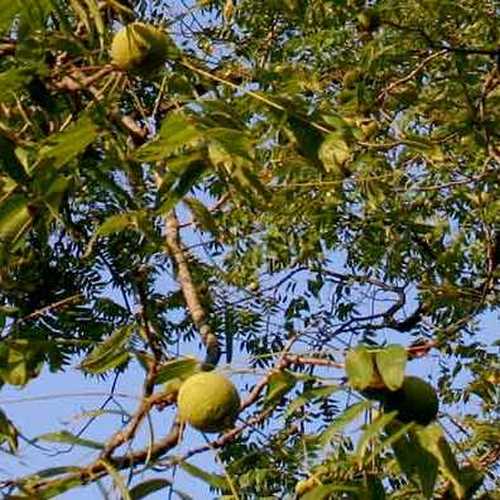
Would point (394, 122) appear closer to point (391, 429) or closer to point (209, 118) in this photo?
point (209, 118)

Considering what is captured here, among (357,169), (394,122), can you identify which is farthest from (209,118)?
(394,122)

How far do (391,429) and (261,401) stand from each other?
262 mm

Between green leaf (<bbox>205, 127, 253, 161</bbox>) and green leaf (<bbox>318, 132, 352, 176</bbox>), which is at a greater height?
green leaf (<bbox>205, 127, 253, 161</bbox>)

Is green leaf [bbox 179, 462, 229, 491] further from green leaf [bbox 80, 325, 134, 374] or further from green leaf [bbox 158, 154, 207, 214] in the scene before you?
green leaf [bbox 158, 154, 207, 214]

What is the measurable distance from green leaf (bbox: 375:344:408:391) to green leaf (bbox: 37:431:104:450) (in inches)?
12.6

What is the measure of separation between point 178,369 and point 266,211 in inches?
24.5

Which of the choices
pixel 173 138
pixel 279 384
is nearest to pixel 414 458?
pixel 279 384

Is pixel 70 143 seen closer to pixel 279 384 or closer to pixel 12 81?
pixel 12 81

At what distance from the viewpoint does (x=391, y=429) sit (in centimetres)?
153

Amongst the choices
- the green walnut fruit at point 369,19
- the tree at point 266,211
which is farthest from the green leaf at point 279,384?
the green walnut fruit at point 369,19

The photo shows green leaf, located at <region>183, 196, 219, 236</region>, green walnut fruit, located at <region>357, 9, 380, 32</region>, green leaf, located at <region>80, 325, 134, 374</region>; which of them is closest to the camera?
green leaf, located at <region>80, 325, 134, 374</region>

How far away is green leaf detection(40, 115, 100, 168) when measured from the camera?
171cm

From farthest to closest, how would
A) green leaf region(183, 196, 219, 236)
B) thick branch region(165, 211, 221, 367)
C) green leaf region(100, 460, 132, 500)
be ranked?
1. green leaf region(183, 196, 219, 236)
2. thick branch region(165, 211, 221, 367)
3. green leaf region(100, 460, 132, 500)

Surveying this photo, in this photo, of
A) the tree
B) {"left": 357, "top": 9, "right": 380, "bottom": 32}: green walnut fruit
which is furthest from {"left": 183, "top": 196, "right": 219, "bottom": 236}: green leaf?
{"left": 357, "top": 9, "right": 380, "bottom": 32}: green walnut fruit
